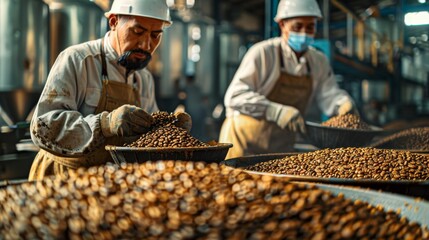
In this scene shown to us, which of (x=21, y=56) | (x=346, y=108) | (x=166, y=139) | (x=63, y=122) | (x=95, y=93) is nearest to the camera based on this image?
(x=166, y=139)

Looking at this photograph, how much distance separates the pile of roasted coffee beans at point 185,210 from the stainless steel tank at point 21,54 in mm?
3098

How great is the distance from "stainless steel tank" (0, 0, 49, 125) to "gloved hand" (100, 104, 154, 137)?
7.89 ft

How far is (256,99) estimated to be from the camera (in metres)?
2.86

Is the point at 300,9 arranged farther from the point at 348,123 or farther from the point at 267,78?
the point at 348,123

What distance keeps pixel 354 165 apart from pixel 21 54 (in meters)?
3.44

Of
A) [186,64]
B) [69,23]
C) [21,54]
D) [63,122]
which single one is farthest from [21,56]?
[186,64]

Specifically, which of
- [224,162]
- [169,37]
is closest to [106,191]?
[224,162]

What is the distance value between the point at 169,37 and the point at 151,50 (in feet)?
17.4

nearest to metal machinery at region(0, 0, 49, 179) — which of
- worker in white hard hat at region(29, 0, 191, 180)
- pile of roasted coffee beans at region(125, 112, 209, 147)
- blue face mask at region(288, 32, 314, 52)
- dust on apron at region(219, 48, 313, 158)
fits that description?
dust on apron at region(219, 48, 313, 158)

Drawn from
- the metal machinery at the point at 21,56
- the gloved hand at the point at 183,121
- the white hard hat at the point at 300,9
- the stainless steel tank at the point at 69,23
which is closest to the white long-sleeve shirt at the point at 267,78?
the white hard hat at the point at 300,9

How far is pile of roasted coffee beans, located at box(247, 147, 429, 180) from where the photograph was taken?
1378 millimetres

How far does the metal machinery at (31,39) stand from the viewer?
395 cm

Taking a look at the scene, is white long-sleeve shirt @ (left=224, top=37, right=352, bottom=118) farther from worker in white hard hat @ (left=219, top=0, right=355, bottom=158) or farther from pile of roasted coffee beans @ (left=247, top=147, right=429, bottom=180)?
pile of roasted coffee beans @ (left=247, top=147, right=429, bottom=180)

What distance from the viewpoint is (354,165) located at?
4.74 feet
